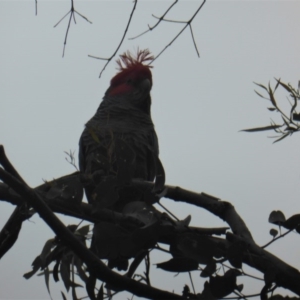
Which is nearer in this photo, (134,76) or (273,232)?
(273,232)

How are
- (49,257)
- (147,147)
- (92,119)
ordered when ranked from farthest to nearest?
(92,119)
(147,147)
(49,257)

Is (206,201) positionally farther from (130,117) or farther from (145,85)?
(145,85)

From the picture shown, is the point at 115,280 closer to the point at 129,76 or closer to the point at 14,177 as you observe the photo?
the point at 14,177

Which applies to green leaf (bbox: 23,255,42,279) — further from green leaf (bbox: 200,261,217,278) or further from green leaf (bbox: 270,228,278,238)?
green leaf (bbox: 270,228,278,238)

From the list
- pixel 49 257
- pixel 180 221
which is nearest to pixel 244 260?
pixel 180 221

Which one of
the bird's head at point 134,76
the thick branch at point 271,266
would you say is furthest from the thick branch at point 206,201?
the bird's head at point 134,76

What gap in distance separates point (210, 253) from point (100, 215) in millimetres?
324

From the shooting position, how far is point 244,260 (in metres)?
1.38

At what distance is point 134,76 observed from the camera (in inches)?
195

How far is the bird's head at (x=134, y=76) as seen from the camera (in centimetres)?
492

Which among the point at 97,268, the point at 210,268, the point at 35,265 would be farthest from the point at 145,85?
the point at 97,268

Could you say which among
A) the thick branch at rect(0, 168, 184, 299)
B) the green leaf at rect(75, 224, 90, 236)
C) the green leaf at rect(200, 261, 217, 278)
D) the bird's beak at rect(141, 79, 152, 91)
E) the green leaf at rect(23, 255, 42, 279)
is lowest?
the thick branch at rect(0, 168, 184, 299)

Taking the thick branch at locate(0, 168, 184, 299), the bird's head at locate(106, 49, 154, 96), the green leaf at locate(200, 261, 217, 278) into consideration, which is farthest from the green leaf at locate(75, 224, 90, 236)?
the bird's head at locate(106, 49, 154, 96)

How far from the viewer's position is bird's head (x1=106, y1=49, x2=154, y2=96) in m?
4.92
